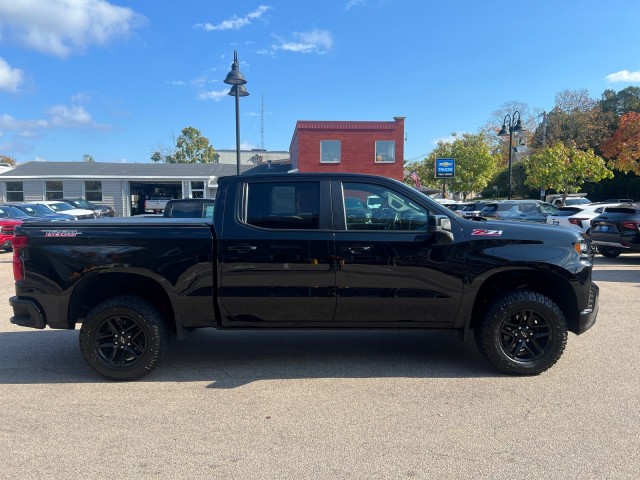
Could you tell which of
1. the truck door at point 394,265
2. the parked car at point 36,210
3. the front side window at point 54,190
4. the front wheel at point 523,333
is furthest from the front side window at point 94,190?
the front wheel at point 523,333

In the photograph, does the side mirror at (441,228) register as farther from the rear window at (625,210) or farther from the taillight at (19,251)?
the rear window at (625,210)

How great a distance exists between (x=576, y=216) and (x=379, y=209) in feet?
45.0

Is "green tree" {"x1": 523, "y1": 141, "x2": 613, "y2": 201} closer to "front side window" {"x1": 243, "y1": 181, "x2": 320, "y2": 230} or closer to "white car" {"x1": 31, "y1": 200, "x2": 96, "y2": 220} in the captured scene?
"white car" {"x1": 31, "y1": 200, "x2": 96, "y2": 220}

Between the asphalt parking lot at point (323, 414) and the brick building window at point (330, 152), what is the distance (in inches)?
1115

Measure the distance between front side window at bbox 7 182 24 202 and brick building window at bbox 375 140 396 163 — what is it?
2456 centimetres

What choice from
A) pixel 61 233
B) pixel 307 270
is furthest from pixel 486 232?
pixel 61 233

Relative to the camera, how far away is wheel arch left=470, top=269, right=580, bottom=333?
429 centimetres

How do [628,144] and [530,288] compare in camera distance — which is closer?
[530,288]

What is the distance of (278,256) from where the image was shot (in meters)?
4.11

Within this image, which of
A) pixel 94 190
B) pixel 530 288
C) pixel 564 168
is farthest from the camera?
pixel 94 190

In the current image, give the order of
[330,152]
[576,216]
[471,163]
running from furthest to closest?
[471,163]
[330,152]
[576,216]

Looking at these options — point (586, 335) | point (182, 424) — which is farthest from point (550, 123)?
point (182, 424)

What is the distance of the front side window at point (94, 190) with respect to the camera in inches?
1236

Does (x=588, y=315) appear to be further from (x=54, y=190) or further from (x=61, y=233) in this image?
(x=54, y=190)
